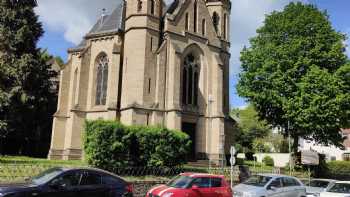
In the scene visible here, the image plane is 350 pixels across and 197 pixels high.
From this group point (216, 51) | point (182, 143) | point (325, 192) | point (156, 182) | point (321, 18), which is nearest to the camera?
point (325, 192)

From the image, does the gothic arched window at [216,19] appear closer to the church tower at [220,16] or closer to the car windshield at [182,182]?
the church tower at [220,16]

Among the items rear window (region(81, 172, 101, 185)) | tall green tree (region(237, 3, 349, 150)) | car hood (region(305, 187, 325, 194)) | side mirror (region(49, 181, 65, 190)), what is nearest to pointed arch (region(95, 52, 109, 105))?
tall green tree (region(237, 3, 349, 150))

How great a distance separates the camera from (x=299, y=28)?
3212 centimetres

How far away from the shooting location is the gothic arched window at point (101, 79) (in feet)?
118

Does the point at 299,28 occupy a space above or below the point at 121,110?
above

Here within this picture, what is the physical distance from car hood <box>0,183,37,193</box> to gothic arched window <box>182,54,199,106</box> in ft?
79.7

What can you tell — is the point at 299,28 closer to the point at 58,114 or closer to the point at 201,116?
the point at 201,116

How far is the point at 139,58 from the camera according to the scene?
32.5m

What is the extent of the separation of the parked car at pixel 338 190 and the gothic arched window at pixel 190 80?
18930 millimetres

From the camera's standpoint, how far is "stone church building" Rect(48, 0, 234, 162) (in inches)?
1267

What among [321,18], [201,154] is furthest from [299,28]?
[201,154]

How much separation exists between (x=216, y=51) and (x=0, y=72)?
20.9 meters

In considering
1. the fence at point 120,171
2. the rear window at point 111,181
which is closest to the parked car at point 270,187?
the rear window at point 111,181

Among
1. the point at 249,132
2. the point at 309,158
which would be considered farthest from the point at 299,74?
the point at 249,132
